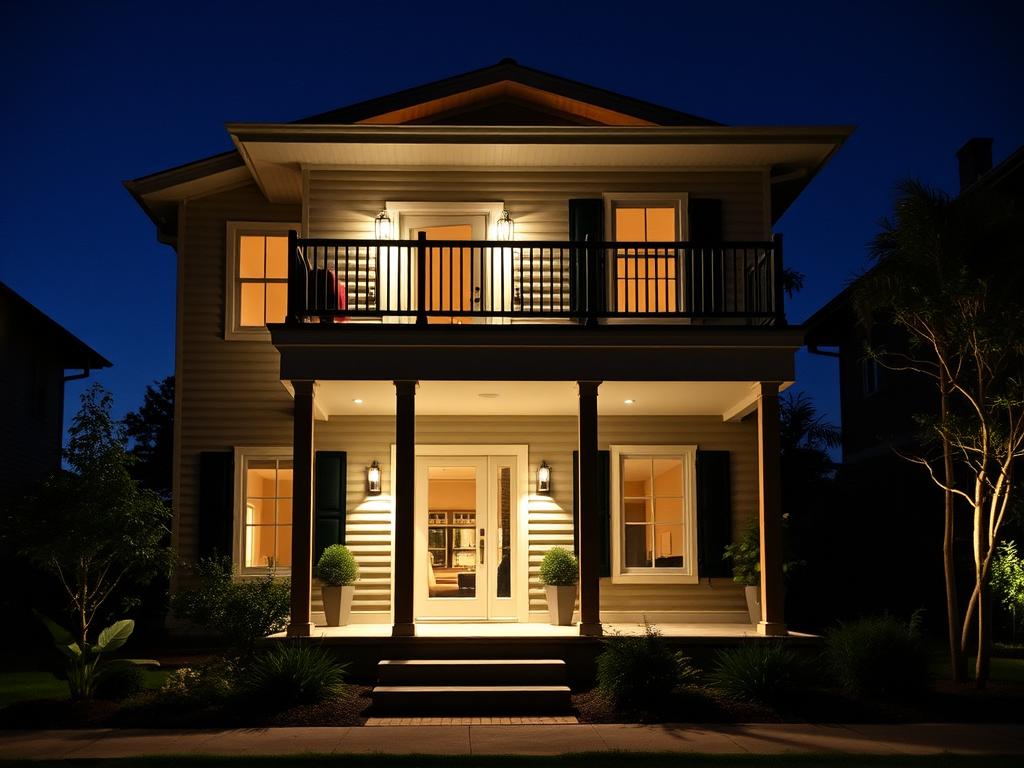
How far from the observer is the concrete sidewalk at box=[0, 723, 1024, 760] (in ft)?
26.4

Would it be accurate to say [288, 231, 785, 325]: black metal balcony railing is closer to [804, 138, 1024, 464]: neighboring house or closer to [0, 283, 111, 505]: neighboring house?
[804, 138, 1024, 464]: neighboring house

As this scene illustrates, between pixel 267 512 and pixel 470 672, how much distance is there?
4280 millimetres

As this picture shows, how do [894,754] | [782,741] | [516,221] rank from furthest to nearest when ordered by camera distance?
A: [516,221] < [782,741] < [894,754]

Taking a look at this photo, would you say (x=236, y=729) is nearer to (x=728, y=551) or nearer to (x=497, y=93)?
(x=728, y=551)

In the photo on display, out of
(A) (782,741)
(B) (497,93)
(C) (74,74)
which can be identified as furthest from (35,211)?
(A) (782,741)

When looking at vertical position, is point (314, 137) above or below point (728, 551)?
above

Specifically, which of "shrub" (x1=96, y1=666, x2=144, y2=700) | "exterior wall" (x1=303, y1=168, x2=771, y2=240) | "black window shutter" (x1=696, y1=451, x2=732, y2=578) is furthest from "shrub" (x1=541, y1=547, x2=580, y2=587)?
"shrub" (x1=96, y1=666, x2=144, y2=700)

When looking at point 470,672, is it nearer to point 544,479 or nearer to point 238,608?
point 238,608

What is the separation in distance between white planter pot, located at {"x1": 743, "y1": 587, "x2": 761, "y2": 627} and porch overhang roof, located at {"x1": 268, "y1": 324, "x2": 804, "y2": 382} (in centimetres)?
274

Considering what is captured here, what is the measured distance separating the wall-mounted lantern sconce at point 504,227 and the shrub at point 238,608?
4860 mm

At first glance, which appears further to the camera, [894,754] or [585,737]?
[585,737]

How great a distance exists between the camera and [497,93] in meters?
14.0

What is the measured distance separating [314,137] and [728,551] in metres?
6.89

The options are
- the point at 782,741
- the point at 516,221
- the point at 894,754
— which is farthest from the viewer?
the point at 516,221
